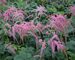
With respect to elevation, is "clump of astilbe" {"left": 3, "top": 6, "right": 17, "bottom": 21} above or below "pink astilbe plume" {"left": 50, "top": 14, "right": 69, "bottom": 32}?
above

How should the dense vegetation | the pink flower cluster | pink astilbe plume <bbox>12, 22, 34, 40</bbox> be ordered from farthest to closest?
the pink flower cluster → pink astilbe plume <bbox>12, 22, 34, 40</bbox> → the dense vegetation

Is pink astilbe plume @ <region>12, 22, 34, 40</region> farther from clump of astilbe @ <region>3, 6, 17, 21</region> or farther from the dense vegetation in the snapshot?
clump of astilbe @ <region>3, 6, 17, 21</region>

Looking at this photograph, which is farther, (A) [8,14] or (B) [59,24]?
(A) [8,14]

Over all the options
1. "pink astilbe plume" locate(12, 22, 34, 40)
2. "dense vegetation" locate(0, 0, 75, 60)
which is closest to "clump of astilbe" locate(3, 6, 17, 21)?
"dense vegetation" locate(0, 0, 75, 60)

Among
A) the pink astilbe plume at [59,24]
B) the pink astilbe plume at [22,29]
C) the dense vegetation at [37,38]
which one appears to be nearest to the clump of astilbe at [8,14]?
the dense vegetation at [37,38]

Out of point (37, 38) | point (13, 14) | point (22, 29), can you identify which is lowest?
point (37, 38)

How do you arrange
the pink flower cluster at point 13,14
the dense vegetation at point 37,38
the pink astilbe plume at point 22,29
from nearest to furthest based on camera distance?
the dense vegetation at point 37,38
the pink astilbe plume at point 22,29
the pink flower cluster at point 13,14

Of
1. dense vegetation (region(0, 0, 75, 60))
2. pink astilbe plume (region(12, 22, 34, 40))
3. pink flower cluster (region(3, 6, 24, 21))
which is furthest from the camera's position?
pink flower cluster (region(3, 6, 24, 21))

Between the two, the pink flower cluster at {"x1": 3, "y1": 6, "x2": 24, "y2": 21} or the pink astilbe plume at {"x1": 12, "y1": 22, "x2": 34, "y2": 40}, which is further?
the pink flower cluster at {"x1": 3, "y1": 6, "x2": 24, "y2": 21}

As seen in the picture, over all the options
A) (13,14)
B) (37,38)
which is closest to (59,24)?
(37,38)

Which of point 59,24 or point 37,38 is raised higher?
point 59,24

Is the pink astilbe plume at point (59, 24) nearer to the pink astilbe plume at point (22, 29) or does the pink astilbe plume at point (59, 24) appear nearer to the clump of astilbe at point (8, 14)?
the pink astilbe plume at point (22, 29)

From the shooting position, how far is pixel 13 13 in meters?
3.50

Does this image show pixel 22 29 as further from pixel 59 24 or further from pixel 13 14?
pixel 13 14
